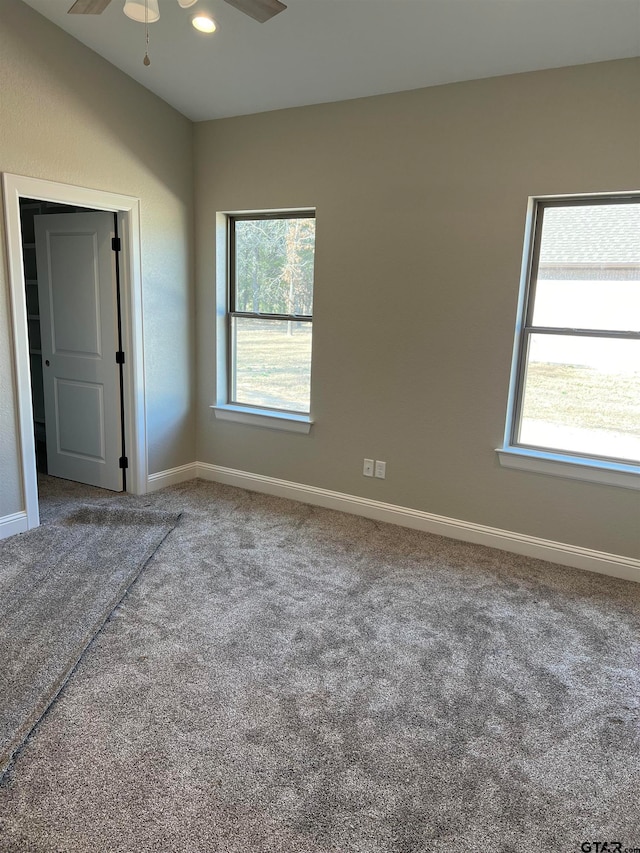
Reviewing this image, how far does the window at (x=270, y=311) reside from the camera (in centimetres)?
408

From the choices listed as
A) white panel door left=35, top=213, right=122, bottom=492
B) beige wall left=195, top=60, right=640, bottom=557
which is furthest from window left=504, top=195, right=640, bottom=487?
white panel door left=35, top=213, right=122, bottom=492

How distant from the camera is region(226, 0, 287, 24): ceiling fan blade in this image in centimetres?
204

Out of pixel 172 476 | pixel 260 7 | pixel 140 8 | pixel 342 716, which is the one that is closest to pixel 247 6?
pixel 260 7

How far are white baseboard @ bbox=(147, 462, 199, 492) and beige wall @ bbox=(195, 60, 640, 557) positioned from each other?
93 centimetres

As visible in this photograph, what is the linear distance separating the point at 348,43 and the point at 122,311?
2.23 metres

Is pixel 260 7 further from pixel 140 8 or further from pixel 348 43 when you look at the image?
pixel 348 43

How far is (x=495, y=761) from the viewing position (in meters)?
1.90

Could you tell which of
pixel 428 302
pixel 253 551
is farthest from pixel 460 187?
pixel 253 551

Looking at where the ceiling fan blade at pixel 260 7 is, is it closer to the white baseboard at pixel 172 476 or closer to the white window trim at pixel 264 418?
the white window trim at pixel 264 418

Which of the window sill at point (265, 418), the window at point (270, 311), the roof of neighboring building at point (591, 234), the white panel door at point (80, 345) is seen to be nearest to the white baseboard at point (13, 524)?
the white panel door at point (80, 345)

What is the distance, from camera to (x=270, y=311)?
428cm

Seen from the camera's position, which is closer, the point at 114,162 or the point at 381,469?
the point at 114,162

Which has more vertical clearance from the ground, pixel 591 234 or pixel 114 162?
pixel 114 162

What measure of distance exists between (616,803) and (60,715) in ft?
6.17
